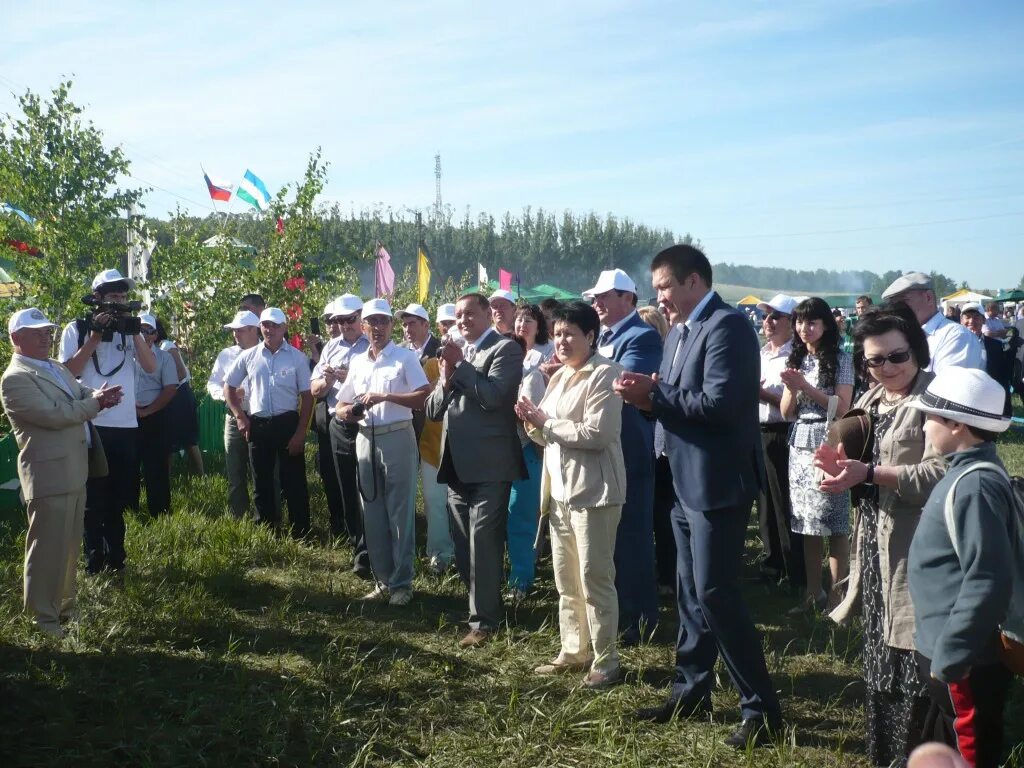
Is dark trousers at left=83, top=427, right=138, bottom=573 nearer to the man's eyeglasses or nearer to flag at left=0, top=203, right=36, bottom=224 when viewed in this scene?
the man's eyeglasses

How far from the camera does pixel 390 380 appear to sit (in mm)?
6367

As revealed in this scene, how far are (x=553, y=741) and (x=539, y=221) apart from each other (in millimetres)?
68896

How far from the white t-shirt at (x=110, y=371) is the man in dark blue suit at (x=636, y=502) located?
3.39 m

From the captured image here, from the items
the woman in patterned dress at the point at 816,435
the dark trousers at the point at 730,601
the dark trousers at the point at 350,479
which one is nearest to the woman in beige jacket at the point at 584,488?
the dark trousers at the point at 730,601

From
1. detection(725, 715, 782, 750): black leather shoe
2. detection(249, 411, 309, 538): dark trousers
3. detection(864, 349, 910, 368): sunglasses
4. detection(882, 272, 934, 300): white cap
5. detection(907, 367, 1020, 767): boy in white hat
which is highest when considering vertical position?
detection(882, 272, 934, 300): white cap

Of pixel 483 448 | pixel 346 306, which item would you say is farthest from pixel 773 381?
pixel 346 306

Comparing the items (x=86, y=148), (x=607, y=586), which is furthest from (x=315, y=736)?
(x=86, y=148)

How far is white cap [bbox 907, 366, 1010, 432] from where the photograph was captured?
287 centimetres

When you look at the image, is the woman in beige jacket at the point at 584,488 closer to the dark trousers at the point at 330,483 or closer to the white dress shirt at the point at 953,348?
the white dress shirt at the point at 953,348

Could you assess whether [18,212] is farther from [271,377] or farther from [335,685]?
[335,685]

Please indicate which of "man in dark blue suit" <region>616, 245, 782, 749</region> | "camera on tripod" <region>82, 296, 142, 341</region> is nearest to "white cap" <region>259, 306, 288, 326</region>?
"camera on tripod" <region>82, 296, 142, 341</region>

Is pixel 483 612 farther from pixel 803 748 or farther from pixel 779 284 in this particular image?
pixel 779 284

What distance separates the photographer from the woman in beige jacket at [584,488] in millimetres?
4789

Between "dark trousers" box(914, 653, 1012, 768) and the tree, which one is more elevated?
the tree
